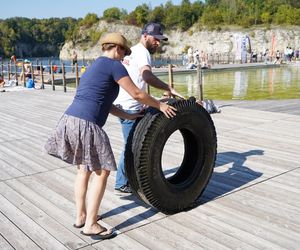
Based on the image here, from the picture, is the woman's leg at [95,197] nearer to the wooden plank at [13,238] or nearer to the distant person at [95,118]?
the distant person at [95,118]

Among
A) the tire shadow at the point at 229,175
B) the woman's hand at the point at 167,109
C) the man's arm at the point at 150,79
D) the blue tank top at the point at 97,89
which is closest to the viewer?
the blue tank top at the point at 97,89

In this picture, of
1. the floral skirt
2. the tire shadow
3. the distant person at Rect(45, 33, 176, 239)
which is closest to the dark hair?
the distant person at Rect(45, 33, 176, 239)

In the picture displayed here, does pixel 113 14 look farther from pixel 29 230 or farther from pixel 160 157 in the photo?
pixel 29 230

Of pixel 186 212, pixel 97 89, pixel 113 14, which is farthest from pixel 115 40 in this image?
pixel 113 14

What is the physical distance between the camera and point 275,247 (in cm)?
272

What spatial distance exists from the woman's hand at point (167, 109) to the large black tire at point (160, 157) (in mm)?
82

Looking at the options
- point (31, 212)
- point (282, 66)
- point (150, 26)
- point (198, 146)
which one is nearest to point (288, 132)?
point (198, 146)

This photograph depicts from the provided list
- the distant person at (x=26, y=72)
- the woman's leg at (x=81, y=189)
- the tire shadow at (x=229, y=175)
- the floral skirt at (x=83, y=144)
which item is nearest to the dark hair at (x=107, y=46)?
the floral skirt at (x=83, y=144)

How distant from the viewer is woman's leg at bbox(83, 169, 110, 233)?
9.21 feet

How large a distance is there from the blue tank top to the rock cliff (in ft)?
170

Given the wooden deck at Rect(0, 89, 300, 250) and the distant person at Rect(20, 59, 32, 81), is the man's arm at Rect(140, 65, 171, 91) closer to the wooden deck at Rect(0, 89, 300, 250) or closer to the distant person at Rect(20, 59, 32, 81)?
the wooden deck at Rect(0, 89, 300, 250)

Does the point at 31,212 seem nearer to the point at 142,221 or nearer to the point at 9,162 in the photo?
the point at 142,221

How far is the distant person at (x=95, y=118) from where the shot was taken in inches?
105

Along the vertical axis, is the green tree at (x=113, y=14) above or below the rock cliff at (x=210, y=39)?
above
